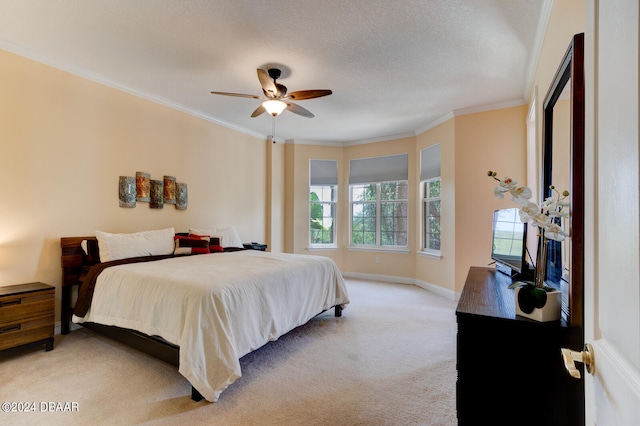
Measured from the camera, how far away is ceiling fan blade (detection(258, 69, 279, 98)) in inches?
106

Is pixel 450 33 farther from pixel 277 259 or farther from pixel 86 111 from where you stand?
pixel 86 111

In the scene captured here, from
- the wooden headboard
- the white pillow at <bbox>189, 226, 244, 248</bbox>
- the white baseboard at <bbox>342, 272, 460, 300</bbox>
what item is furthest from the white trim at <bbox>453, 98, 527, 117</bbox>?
the wooden headboard

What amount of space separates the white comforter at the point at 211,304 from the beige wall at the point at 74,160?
0.92m

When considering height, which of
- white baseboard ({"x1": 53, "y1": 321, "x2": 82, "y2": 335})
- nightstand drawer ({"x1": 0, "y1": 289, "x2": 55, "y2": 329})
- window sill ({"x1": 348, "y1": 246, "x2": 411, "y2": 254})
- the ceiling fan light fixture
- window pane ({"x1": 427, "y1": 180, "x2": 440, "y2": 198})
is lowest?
white baseboard ({"x1": 53, "y1": 321, "x2": 82, "y2": 335})

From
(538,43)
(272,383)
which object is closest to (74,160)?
(272,383)

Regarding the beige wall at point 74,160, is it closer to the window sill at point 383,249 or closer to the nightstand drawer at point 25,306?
the nightstand drawer at point 25,306

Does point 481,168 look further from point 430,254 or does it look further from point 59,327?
point 59,327

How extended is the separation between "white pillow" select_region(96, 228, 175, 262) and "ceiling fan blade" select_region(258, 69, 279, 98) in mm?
2098

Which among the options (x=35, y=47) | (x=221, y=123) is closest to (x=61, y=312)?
(x=35, y=47)

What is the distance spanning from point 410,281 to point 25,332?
5043 mm

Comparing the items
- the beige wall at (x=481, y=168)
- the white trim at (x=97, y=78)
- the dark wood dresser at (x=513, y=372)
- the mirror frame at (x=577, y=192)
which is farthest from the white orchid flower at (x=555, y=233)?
the white trim at (x=97, y=78)

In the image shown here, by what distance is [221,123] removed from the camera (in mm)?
4898

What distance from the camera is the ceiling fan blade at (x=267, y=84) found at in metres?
2.69

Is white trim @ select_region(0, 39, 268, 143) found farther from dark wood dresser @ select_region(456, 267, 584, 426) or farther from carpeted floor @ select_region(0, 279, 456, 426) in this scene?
dark wood dresser @ select_region(456, 267, 584, 426)
